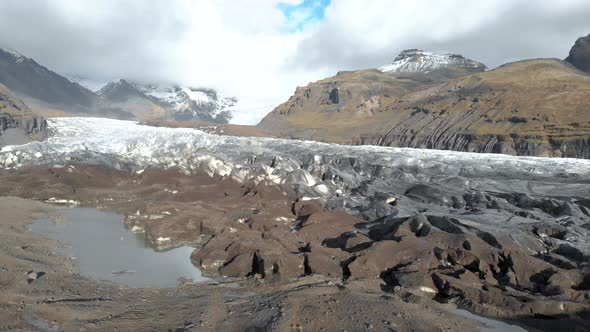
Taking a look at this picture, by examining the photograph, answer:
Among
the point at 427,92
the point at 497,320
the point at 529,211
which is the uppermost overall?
the point at 427,92

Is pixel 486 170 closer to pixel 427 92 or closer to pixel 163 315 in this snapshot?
pixel 163 315

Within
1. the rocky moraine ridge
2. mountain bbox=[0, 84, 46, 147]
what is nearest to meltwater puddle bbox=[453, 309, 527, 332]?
the rocky moraine ridge

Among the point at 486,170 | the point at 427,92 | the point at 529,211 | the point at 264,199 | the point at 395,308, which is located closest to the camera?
the point at 395,308

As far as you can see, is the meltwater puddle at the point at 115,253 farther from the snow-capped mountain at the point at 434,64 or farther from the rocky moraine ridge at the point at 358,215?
the snow-capped mountain at the point at 434,64

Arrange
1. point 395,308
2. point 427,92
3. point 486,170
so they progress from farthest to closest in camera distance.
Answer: point 427,92, point 486,170, point 395,308

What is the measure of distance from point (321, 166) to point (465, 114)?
6238 cm

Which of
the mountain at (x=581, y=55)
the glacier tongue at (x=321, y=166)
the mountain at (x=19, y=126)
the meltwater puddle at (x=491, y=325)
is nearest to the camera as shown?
the meltwater puddle at (x=491, y=325)

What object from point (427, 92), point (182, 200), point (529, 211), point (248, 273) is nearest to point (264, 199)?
point (182, 200)

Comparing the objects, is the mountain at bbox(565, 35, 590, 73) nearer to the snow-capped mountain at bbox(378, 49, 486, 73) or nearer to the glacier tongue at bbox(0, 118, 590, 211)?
the snow-capped mountain at bbox(378, 49, 486, 73)

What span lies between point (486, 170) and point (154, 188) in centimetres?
2474

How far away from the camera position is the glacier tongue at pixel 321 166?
25531mm

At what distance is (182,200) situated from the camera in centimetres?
2462

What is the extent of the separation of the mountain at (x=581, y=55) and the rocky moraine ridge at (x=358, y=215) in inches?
5074

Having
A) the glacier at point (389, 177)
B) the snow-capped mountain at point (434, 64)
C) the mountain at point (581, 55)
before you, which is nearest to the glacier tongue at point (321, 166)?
the glacier at point (389, 177)
